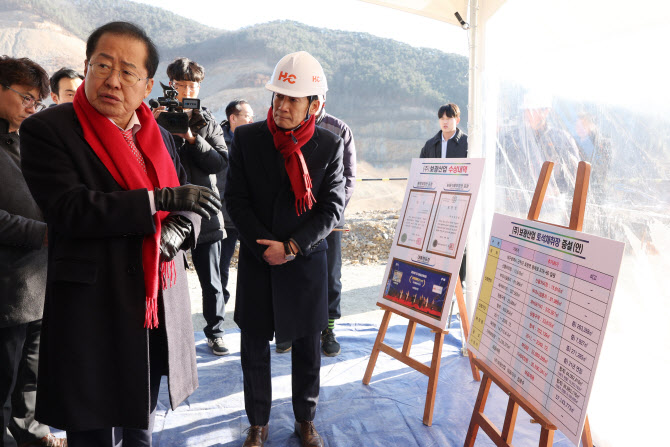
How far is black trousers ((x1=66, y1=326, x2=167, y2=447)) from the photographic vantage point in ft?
4.10

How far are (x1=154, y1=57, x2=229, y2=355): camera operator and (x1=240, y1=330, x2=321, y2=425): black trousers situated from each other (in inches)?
31.3

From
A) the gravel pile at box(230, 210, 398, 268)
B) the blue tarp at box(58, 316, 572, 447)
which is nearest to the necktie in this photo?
the blue tarp at box(58, 316, 572, 447)

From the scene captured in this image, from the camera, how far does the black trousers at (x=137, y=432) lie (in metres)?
1.25

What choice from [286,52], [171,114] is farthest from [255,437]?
[286,52]

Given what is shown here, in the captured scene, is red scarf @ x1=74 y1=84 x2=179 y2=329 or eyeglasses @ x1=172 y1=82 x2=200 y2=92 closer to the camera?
red scarf @ x1=74 y1=84 x2=179 y2=329

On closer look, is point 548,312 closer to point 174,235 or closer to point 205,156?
point 174,235

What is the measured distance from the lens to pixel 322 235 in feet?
6.08

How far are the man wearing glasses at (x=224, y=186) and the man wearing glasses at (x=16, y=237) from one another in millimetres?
1448

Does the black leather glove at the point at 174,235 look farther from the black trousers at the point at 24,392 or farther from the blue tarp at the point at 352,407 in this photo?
the blue tarp at the point at 352,407

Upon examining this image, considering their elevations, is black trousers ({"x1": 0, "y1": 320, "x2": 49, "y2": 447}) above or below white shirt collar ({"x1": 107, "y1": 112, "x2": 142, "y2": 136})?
below

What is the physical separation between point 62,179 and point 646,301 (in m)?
1.96

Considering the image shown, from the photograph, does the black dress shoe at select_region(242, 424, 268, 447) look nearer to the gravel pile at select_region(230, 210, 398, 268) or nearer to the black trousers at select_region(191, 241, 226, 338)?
the black trousers at select_region(191, 241, 226, 338)

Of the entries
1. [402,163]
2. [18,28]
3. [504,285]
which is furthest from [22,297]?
[18,28]

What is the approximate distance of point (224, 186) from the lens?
129 inches
